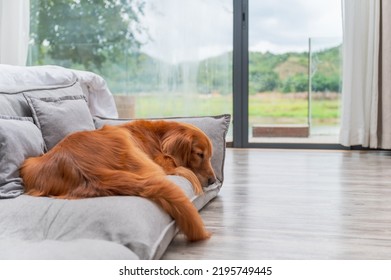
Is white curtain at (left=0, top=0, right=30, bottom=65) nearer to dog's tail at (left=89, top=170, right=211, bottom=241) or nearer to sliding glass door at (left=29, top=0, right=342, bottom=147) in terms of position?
sliding glass door at (left=29, top=0, right=342, bottom=147)

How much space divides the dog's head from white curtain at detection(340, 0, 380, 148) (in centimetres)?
256

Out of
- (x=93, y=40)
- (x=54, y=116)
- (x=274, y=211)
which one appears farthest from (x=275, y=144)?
(x=54, y=116)

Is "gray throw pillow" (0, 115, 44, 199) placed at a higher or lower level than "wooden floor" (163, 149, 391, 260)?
higher

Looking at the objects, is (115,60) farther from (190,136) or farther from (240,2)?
(190,136)

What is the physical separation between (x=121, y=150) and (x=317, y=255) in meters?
0.80

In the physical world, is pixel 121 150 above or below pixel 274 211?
above

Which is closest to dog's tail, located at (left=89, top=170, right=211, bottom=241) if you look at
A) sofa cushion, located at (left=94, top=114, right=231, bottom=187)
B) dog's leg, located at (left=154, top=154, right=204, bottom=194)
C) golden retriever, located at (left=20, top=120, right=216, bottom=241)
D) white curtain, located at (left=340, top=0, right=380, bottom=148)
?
golden retriever, located at (left=20, top=120, right=216, bottom=241)

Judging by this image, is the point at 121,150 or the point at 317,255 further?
the point at 121,150

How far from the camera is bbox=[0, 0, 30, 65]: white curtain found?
4.78m

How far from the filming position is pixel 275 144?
15.5ft

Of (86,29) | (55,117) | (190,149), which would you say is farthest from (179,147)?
(86,29)

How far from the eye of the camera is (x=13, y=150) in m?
1.79
